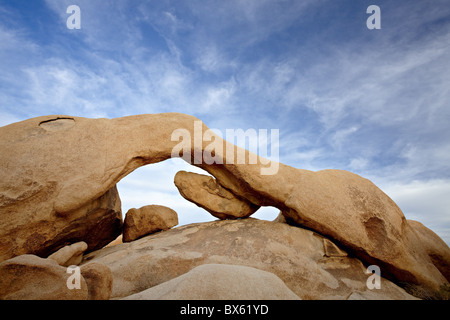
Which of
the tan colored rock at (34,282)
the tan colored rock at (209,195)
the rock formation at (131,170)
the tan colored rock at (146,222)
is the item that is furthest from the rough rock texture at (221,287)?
the tan colored rock at (146,222)

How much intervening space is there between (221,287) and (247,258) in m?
2.37

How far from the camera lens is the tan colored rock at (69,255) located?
4.79 m

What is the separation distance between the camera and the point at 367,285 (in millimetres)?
5355

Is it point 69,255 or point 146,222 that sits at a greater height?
point 146,222

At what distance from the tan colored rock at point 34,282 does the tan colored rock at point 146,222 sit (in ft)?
12.6

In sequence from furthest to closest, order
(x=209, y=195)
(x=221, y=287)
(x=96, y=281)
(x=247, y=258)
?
(x=209, y=195) → (x=247, y=258) → (x=96, y=281) → (x=221, y=287)

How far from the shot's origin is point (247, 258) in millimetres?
5223

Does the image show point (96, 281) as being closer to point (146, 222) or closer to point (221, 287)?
point (221, 287)

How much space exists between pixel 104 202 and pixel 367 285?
613cm

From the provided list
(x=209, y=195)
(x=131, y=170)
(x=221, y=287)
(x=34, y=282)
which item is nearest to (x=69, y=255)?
(x=131, y=170)

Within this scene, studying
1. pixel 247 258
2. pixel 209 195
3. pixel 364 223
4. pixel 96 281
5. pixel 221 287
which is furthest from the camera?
pixel 209 195

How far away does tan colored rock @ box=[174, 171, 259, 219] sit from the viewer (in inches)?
270

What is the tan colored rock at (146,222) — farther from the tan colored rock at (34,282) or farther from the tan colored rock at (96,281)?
the tan colored rock at (34,282)
